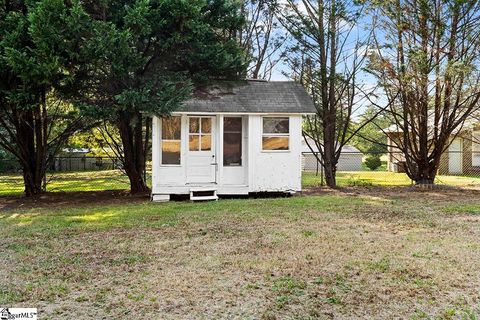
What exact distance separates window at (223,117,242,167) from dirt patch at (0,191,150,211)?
2.49 m

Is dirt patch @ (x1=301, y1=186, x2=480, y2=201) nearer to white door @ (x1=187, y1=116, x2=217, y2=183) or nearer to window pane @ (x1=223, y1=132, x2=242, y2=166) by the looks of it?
window pane @ (x1=223, y1=132, x2=242, y2=166)

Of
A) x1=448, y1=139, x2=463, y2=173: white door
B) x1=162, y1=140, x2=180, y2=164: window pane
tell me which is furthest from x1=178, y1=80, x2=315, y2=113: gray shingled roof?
x1=448, y1=139, x2=463, y2=173: white door

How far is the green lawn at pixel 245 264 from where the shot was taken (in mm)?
3461

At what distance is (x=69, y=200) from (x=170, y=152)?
3034 millimetres

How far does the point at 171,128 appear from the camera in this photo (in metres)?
10.7

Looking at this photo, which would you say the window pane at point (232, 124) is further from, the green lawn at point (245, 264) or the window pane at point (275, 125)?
the green lawn at point (245, 264)

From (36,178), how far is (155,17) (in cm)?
597

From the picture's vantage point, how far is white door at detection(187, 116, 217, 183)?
10.8 metres

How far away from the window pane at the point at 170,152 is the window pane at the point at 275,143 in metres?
2.38

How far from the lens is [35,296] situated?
3.65 meters

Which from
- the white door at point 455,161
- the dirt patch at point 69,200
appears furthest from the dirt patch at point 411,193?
the white door at point 455,161

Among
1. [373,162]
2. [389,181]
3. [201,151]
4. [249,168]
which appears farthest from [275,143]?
[373,162]

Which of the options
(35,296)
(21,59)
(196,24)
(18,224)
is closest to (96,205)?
(18,224)

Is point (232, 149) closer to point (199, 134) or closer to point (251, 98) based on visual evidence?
point (199, 134)
